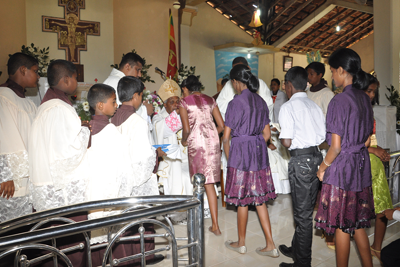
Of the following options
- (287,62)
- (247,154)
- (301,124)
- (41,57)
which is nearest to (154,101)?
(247,154)

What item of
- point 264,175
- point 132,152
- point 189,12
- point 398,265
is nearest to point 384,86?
point 264,175

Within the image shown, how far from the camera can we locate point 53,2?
242 inches

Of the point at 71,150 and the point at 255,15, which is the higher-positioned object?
the point at 255,15

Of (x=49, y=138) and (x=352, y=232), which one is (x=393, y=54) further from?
(x=49, y=138)

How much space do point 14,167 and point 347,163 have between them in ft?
7.66

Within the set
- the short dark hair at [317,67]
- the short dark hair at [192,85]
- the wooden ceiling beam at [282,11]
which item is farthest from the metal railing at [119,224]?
the wooden ceiling beam at [282,11]

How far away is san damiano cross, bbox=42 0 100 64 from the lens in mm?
6219

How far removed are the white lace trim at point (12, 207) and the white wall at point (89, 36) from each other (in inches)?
178

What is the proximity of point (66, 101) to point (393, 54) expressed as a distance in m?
5.17

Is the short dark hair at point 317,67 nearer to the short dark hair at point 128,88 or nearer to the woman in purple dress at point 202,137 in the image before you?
the woman in purple dress at point 202,137

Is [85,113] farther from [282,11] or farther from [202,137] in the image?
[282,11]

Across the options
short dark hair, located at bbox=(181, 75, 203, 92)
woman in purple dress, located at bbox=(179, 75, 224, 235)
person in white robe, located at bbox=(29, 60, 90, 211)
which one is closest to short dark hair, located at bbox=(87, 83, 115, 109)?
person in white robe, located at bbox=(29, 60, 90, 211)

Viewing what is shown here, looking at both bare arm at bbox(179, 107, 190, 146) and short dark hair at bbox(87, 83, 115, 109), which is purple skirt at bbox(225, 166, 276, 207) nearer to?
bare arm at bbox(179, 107, 190, 146)

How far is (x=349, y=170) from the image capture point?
6.73 feet
